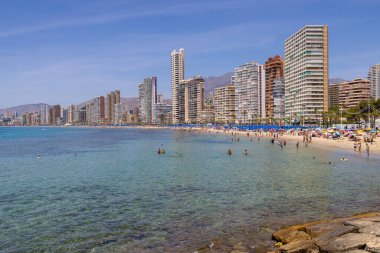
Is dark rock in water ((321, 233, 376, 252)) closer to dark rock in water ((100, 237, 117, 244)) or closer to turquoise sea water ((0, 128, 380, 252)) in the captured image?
turquoise sea water ((0, 128, 380, 252))

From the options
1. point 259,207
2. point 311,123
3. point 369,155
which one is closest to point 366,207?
point 259,207

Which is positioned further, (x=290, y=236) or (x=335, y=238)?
(x=290, y=236)

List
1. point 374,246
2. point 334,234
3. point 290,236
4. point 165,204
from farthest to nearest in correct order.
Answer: point 165,204
point 290,236
point 334,234
point 374,246

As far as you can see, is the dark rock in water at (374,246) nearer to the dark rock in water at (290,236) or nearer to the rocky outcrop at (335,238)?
the rocky outcrop at (335,238)

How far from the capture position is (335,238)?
46.6ft

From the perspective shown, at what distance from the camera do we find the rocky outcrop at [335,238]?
1252 centimetres

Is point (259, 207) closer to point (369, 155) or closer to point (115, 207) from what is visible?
point (115, 207)

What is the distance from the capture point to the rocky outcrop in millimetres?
12516

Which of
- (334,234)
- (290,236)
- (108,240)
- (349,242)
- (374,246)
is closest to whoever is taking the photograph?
(374,246)

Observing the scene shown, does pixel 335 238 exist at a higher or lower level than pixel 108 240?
higher

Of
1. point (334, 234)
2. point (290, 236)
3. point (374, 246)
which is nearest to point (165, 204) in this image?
point (290, 236)

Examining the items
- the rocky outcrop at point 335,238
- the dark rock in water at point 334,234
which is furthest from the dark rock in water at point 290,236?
the dark rock in water at point 334,234

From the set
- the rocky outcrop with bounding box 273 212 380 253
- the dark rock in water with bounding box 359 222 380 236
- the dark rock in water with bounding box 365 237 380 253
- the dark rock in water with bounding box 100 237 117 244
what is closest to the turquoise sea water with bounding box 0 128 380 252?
the dark rock in water with bounding box 100 237 117 244

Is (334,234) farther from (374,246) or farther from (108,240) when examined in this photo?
(108,240)
